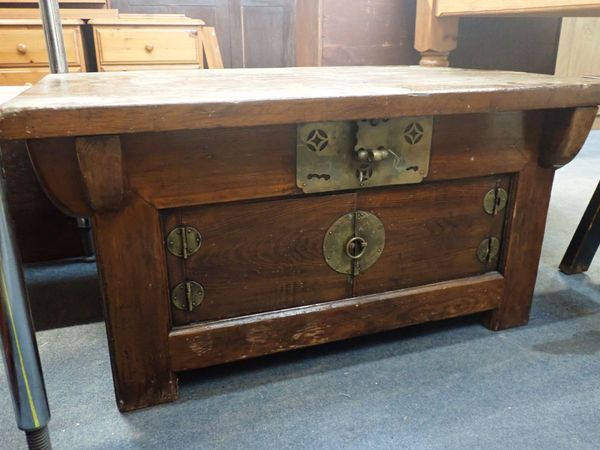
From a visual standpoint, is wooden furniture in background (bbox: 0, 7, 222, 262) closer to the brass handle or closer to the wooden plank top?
the wooden plank top

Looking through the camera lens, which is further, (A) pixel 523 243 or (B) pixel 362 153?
(A) pixel 523 243

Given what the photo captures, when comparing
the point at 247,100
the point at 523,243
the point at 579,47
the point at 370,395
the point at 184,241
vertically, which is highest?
the point at 247,100

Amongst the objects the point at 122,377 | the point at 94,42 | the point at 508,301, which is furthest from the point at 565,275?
the point at 94,42

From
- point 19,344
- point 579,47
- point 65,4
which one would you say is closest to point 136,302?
point 19,344

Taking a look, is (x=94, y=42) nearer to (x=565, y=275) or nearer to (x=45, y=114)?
(x=45, y=114)

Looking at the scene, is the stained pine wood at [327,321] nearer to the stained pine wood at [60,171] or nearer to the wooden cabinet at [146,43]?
the stained pine wood at [60,171]

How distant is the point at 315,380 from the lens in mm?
997

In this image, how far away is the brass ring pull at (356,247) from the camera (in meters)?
1.00

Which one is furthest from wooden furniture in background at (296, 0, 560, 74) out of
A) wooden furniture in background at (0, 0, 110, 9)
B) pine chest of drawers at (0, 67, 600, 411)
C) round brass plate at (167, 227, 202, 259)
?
round brass plate at (167, 227, 202, 259)

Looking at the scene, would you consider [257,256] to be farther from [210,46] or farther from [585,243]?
[210,46]

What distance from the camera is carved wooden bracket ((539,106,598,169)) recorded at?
3.35ft

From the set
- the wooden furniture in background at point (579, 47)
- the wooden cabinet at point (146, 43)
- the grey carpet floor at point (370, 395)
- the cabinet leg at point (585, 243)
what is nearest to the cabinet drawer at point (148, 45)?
the wooden cabinet at point (146, 43)

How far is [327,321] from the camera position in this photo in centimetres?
102

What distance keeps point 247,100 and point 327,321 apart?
449 millimetres
